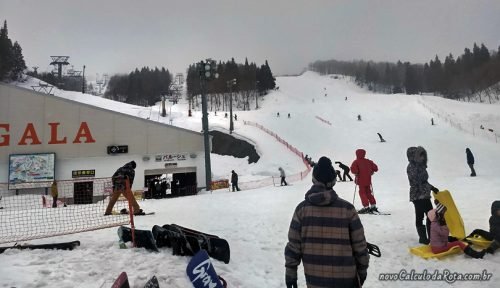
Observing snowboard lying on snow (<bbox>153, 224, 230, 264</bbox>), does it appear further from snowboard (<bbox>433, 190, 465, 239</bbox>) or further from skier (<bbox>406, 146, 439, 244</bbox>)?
snowboard (<bbox>433, 190, 465, 239</bbox>)

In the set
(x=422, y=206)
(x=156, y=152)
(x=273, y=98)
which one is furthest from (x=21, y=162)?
(x=273, y=98)

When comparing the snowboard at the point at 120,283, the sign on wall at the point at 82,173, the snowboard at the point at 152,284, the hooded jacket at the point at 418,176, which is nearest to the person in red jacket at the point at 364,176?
the hooded jacket at the point at 418,176

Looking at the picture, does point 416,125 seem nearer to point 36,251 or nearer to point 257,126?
point 257,126

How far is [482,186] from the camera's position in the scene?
45.1ft

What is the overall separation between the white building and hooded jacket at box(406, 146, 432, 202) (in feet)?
72.6

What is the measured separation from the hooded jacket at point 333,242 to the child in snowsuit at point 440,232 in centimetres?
339

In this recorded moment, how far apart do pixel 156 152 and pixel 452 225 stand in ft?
78.5

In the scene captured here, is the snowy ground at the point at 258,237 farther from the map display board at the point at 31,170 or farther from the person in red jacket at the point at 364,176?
the map display board at the point at 31,170

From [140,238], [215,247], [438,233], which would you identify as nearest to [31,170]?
[140,238]

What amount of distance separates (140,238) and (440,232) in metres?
5.26

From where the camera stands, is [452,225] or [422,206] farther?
[422,206]

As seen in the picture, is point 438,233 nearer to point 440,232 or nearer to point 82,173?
point 440,232

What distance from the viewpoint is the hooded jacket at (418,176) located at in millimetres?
6746

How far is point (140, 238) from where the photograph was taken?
239 inches
